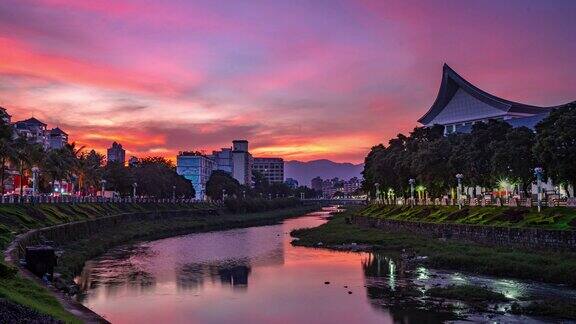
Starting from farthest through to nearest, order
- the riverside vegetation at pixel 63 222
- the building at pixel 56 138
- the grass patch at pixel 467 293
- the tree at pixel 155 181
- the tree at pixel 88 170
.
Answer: the building at pixel 56 138
the tree at pixel 155 181
the tree at pixel 88 170
the grass patch at pixel 467 293
the riverside vegetation at pixel 63 222

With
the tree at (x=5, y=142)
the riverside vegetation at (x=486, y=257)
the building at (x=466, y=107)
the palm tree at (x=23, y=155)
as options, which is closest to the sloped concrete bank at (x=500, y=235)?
the riverside vegetation at (x=486, y=257)

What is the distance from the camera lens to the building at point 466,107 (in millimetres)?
134500

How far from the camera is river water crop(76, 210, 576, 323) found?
30469mm

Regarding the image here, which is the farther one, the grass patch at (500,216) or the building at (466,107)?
the building at (466,107)

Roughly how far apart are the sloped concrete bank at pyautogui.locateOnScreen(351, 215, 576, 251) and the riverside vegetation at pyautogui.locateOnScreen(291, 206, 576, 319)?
0.73 meters

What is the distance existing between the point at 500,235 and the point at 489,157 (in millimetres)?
22160

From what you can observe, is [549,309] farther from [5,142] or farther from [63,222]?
[5,142]

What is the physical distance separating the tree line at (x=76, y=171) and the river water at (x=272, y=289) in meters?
24.1

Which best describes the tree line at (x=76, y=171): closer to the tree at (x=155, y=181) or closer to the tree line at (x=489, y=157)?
the tree at (x=155, y=181)

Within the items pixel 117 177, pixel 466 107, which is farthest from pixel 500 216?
pixel 466 107

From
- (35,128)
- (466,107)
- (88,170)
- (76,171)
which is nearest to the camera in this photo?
(76,171)

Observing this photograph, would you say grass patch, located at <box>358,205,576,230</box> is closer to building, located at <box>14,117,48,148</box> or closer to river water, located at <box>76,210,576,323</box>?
river water, located at <box>76,210,576,323</box>

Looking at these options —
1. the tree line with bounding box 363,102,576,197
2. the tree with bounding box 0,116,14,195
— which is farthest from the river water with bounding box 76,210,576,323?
the tree with bounding box 0,116,14,195

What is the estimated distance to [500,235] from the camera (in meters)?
48.7
